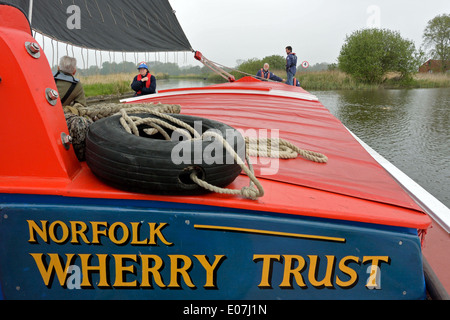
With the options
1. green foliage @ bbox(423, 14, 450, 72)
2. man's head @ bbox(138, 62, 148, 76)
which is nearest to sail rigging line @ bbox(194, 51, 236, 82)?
man's head @ bbox(138, 62, 148, 76)

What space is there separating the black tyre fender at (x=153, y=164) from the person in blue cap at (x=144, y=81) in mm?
5593

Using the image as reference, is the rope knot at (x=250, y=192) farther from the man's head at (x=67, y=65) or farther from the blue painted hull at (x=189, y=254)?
the man's head at (x=67, y=65)

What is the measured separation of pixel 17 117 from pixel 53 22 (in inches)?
153

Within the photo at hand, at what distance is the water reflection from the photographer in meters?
5.78

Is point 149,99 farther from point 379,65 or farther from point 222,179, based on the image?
point 379,65

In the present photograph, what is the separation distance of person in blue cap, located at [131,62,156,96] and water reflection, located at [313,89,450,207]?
564cm

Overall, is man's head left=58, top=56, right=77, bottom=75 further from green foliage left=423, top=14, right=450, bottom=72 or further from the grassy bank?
green foliage left=423, top=14, right=450, bottom=72

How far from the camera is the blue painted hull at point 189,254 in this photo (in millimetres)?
1312

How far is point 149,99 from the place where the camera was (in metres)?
4.95

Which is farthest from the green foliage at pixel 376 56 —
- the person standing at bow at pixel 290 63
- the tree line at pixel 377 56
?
the person standing at bow at pixel 290 63

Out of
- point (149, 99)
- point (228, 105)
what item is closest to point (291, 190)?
point (228, 105)

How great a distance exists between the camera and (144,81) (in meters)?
6.57

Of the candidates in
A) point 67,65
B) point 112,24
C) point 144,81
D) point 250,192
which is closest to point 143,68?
point 144,81
